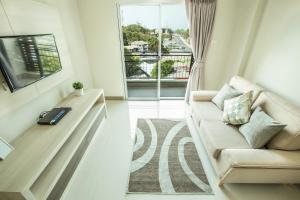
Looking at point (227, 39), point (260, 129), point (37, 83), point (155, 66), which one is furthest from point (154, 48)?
point (260, 129)

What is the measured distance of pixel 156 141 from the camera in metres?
2.38

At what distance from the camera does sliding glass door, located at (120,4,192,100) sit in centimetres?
302

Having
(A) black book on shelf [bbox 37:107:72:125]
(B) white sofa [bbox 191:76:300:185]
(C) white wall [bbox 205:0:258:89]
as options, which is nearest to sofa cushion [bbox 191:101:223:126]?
(B) white sofa [bbox 191:76:300:185]

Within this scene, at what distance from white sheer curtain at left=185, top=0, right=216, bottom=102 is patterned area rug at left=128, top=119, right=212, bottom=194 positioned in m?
1.25

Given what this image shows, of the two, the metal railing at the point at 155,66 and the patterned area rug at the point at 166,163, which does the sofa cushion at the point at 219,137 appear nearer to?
the patterned area rug at the point at 166,163

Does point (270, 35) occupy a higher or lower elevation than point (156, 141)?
higher

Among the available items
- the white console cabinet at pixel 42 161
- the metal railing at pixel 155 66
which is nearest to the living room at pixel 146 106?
the white console cabinet at pixel 42 161

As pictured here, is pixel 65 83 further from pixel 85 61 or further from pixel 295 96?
pixel 295 96

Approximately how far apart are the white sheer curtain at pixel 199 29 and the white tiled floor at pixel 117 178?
3.71 feet

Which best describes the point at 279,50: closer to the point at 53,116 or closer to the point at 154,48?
the point at 154,48

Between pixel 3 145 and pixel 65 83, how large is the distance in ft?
4.35

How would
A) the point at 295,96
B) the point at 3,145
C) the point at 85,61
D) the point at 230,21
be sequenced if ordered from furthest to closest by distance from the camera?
the point at 85,61 < the point at 230,21 < the point at 295,96 < the point at 3,145

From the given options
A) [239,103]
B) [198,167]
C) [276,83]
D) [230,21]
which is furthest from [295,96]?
[230,21]

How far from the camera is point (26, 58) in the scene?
1595mm
